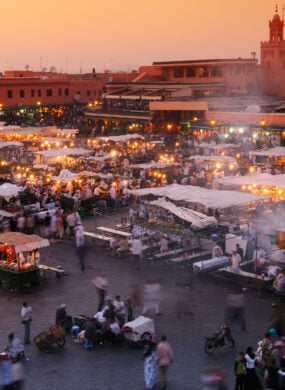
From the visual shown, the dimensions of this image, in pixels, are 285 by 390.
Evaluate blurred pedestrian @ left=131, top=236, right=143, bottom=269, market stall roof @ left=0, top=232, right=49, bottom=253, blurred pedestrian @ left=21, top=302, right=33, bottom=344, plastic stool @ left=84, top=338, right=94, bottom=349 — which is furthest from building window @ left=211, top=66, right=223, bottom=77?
plastic stool @ left=84, top=338, right=94, bottom=349

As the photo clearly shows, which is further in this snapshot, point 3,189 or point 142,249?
point 3,189

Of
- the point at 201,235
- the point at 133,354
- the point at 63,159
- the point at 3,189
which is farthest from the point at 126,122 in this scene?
the point at 133,354

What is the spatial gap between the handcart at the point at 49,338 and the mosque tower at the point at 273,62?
142 feet

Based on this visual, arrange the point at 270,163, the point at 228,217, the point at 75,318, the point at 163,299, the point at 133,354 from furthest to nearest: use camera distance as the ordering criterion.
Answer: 1. the point at 270,163
2. the point at 228,217
3. the point at 163,299
4. the point at 75,318
5. the point at 133,354

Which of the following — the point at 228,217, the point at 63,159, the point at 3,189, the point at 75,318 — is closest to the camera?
the point at 75,318

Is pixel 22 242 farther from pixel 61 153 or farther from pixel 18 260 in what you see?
pixel 61 153

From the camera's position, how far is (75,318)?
12375 millimetres

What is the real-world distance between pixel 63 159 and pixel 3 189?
10.8m

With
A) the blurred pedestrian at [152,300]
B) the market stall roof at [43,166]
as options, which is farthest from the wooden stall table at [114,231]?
the market stall roof at [43,166]

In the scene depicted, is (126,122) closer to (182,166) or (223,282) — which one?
(182,166)

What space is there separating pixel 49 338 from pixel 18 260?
167 inches

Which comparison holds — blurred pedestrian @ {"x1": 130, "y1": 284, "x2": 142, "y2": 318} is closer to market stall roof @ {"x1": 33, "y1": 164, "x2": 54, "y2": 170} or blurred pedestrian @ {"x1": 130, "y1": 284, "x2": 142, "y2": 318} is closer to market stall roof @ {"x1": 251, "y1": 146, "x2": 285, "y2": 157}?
market stall roof @ {"x1": 251, "y1": 146, "x2": 285, "y2": 157}

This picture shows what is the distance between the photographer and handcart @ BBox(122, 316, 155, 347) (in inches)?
456

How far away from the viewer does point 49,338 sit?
1151 centimetres
